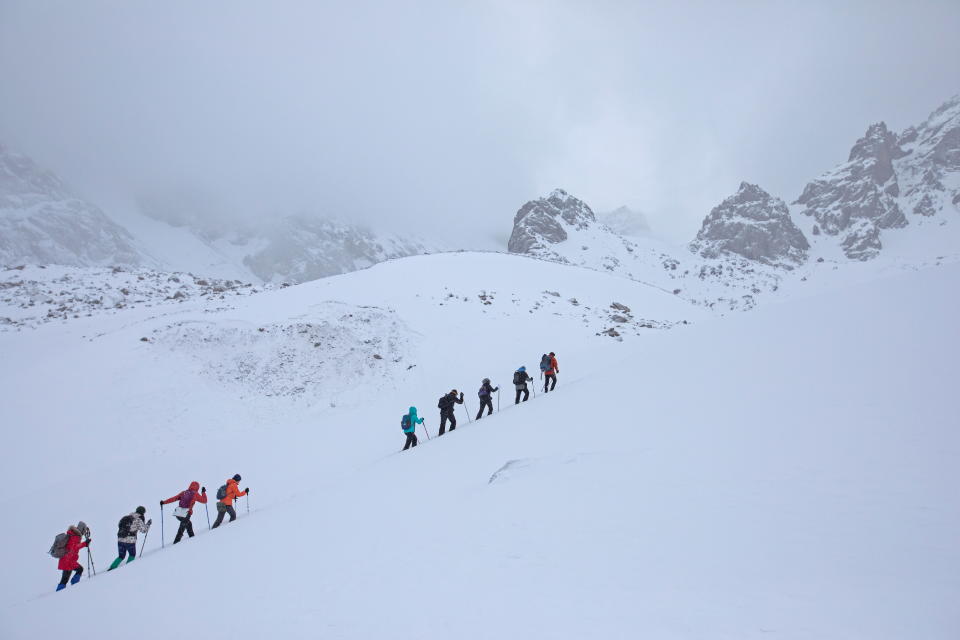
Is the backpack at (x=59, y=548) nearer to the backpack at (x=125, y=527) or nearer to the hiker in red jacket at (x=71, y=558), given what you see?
the hiker in red jacket at (x=71, y=558)

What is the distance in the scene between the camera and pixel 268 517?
1109 cm

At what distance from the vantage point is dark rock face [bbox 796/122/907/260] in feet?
501

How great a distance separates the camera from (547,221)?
136 metres

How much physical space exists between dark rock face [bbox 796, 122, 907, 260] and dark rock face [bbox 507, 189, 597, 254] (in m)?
90.2

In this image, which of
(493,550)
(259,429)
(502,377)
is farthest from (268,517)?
(502,377)

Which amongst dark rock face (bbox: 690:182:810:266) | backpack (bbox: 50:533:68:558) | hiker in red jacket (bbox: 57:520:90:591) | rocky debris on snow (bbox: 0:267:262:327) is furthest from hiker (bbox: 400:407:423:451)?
dark rock face (bbox: 690:182:810:266)

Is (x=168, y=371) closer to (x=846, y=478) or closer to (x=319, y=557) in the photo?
(x=319, y=557)

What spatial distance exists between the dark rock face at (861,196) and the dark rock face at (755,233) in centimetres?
1738

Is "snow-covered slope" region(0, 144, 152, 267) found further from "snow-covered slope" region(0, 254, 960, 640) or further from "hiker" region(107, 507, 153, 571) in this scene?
"hiker" region(107, 507, 153, 571)

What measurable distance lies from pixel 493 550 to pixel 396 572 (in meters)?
1.39

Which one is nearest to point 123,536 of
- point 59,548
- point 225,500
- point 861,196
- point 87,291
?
point 59,548

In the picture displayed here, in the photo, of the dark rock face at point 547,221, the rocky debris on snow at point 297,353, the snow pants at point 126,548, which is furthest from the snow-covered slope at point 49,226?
the snow pants at point 126,548

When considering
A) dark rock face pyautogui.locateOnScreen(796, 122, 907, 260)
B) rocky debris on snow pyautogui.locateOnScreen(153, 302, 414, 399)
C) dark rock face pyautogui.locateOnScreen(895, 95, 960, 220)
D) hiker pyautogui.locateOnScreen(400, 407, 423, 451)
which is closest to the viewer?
hiker pyautogui.locateOnScreen(400, 407, 423, 451)

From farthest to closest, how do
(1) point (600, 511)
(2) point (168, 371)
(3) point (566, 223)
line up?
1. (3) point (566, 223)
2. (2) point (168, 371)
3. (1) point (600, 511)
